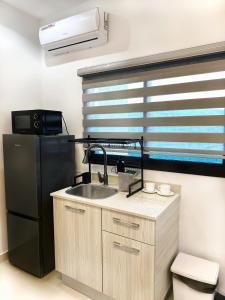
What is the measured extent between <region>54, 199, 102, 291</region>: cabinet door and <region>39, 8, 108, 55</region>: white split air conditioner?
63.4 inches

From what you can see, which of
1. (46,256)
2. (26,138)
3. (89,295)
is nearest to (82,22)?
(26,138)

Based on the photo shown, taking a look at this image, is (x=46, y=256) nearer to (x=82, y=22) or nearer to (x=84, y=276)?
(x=84, y=276)

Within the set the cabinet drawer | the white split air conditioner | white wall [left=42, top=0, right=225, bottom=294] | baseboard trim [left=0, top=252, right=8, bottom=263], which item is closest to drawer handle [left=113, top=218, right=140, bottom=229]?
the cabinet drawer

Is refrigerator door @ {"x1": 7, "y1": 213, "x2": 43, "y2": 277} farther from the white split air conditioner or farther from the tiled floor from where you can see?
the white split air conditioner

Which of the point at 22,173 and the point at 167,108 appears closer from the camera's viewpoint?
the point at 167,108

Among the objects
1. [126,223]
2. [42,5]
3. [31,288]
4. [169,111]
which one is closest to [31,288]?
[31,288]

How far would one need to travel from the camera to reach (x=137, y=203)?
1718 mm

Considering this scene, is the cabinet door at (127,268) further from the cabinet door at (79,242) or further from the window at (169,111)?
the window at (169,111)

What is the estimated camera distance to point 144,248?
1.53 meters

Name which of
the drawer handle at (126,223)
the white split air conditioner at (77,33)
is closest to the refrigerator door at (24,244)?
the drawer handle at (126,223)

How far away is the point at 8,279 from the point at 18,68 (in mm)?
2204

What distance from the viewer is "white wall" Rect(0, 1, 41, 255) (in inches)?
93.0

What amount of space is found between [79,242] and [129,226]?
538 millimetres

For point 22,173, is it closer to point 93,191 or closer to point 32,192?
point 32,192
